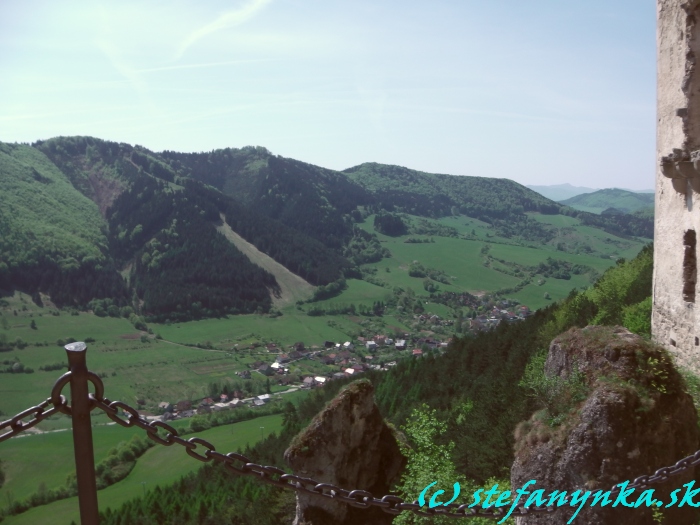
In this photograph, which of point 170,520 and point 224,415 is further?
point 224,415

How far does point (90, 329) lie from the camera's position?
137 meters

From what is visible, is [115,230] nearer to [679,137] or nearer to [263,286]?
[263,286]

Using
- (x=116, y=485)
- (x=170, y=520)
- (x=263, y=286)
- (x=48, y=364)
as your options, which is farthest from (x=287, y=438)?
(x=263, y=286)

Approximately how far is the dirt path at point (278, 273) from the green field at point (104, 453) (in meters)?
84.4

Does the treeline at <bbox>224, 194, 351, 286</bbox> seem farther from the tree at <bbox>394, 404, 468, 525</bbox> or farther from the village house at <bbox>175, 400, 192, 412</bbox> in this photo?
the tree at <bbox>394, 404, 468, 525</bbox>

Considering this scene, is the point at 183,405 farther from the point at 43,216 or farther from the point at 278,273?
the point at 43,216

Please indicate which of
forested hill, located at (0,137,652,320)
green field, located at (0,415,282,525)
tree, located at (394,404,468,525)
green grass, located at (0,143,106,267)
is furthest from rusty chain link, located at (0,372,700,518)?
green grass, located at (0,143,106,267)

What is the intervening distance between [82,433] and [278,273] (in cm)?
17497

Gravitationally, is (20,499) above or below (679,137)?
below

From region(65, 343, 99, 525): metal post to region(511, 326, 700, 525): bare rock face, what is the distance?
7.93m

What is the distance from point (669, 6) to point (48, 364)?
11918 cm

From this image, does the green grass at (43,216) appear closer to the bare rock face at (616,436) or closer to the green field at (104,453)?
the green field at (104,453)

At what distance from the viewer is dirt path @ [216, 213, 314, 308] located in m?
169

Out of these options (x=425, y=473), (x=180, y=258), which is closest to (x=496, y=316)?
(x=180, y=258)
